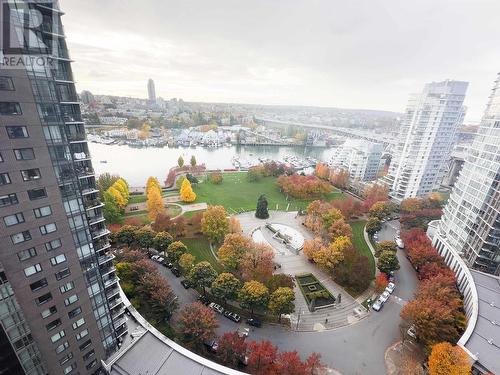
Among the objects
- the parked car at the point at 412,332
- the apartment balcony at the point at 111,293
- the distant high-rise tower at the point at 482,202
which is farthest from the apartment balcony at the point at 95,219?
the distant high-rise tower at the point at 482,202

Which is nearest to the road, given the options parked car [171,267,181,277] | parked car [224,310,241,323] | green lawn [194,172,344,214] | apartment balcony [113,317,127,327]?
parked car [224,310,241,323]

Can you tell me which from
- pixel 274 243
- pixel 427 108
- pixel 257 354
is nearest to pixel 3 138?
pixel 257 354

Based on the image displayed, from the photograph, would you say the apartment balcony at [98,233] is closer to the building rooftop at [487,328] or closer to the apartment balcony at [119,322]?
the apartment balcony at [119,322]

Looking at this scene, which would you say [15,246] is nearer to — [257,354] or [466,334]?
[257,354]

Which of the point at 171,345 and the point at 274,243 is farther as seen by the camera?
the point at 274,243

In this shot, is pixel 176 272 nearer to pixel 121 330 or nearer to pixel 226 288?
pixel 226 288

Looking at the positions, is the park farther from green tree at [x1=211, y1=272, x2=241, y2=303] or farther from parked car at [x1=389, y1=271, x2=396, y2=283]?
parked car at [x1=389, y1=271, x2=396, y2=283]

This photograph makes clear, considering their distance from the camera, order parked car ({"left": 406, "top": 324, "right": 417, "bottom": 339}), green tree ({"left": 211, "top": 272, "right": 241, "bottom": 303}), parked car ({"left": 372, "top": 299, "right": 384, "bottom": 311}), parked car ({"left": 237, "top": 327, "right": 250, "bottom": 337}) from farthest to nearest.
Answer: parked car ({"left": 372, "top": 299, "right": 384, "bottom": 311})
green tree ({"left": 211, "top": 272, "right": 241, "bottom": 303})
parked car ({"left": 406, "top": 324, "right": 417, "bottom": 339})
parked car ({"left": 237, "top": 327, "right": 250, "bottom": 337})
